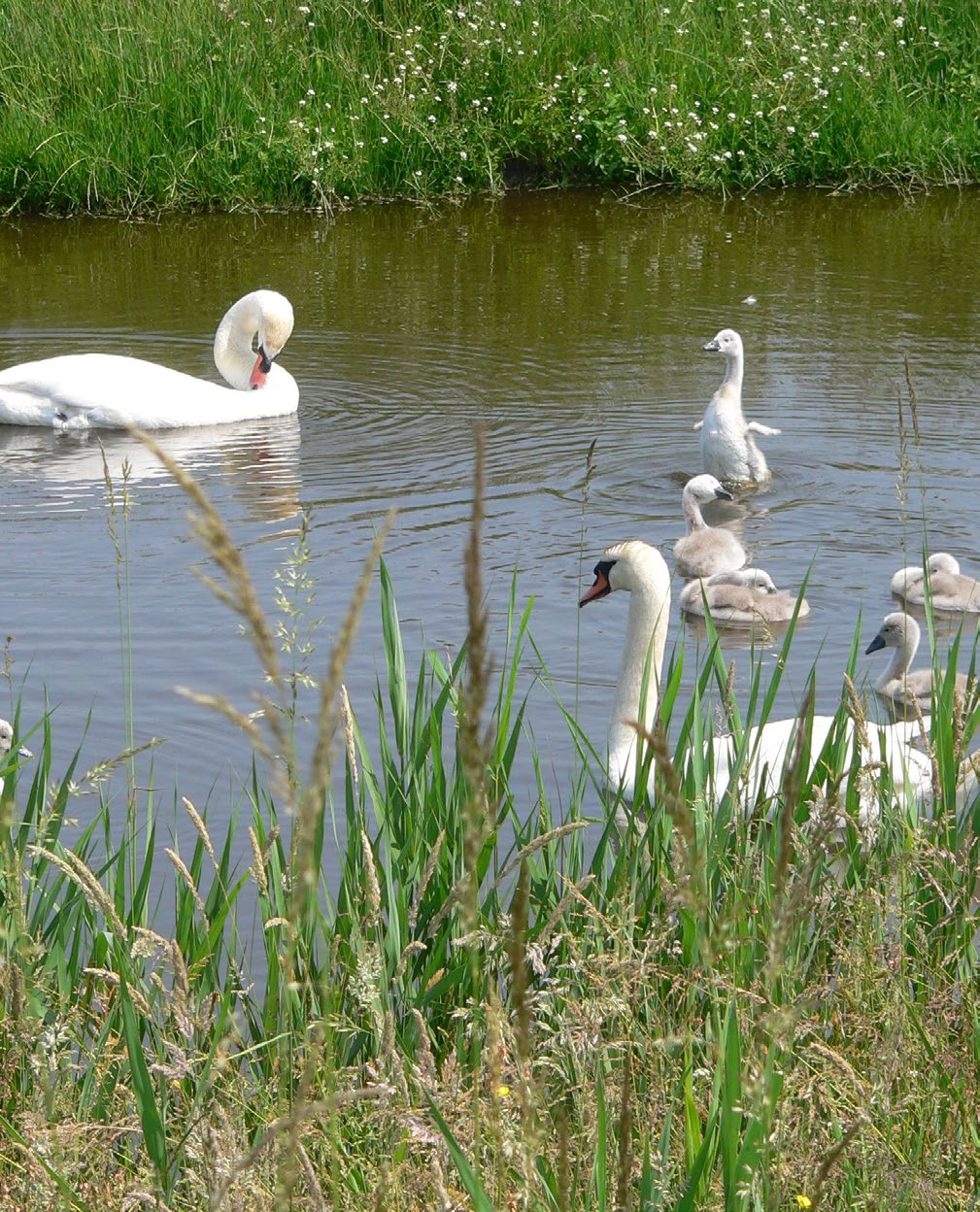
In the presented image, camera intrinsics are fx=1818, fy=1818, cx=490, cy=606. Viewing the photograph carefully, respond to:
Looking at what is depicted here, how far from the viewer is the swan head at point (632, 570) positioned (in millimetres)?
4840

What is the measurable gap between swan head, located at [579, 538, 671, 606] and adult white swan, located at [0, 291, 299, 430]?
4066 mm

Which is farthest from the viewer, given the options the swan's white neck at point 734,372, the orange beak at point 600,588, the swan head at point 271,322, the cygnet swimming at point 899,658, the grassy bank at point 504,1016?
the swan head at point 271,322

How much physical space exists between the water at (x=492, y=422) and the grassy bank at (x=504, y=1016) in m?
0.52

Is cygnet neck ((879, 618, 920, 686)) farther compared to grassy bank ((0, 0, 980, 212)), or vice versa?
grassy bank ((0, 0, 980, 212))

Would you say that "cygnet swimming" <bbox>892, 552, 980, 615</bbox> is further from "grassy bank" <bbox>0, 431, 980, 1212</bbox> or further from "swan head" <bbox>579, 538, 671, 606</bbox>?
"grassy bank" <bbox>0, 431, 980, 1212</bbox>

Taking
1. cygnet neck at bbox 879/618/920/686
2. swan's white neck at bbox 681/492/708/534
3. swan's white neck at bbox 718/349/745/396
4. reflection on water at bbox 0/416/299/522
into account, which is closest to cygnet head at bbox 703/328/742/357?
swan's white neck at bbox 718/349/745/396

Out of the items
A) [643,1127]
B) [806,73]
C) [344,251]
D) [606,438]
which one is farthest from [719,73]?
[643,1127]

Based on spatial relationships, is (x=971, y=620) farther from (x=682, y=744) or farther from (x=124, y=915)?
(x=124, y=915)

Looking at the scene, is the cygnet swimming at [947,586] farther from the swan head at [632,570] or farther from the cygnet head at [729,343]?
the cygnet head at [729,343]

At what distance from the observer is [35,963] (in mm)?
2836

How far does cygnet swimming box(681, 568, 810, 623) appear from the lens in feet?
21.2

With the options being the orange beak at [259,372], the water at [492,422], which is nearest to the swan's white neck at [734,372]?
the water at [492,422]

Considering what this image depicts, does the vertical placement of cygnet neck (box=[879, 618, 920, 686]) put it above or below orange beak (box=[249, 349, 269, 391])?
below

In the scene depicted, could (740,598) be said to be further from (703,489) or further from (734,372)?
(734,372)
